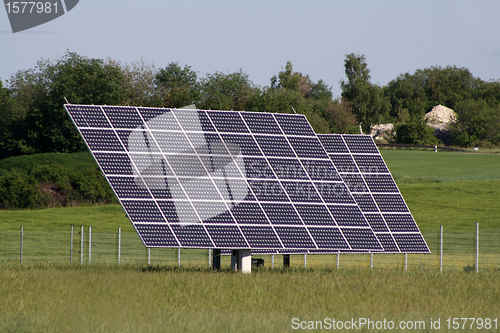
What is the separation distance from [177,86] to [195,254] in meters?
62.0

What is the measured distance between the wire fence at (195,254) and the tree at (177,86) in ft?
145

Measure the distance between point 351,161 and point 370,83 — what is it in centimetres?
10733

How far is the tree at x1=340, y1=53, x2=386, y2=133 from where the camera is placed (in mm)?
123375

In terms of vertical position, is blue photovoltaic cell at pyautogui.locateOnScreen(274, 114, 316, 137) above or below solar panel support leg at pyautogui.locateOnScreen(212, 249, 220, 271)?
above

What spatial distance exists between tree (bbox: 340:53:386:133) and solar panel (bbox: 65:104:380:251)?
107 m

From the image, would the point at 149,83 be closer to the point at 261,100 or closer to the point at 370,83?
the point at 261,100

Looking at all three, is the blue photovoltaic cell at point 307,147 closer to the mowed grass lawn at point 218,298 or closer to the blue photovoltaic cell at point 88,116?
the mowed grass lawn at point 218,298

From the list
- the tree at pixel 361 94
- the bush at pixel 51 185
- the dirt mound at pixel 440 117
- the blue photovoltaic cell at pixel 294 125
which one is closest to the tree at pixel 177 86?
the bush at pixel 51 185

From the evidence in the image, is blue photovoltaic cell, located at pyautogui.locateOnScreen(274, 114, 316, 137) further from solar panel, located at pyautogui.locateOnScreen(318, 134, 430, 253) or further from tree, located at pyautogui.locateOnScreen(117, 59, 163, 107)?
tree, located at pyautogui.locateOnScreen(117, 59, 163, 107)

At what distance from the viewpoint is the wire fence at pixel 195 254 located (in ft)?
101

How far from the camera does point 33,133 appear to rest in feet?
221

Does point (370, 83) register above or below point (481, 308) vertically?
above

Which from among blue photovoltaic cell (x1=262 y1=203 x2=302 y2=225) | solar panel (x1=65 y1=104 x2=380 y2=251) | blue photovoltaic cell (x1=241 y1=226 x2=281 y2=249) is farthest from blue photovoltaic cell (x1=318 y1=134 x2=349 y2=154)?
blue photovoltaic cell (x1=241 y1=226 x2=281 y2=249)

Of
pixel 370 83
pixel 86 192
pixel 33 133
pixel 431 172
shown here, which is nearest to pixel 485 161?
pixel 431 172
